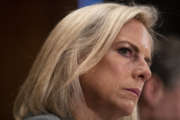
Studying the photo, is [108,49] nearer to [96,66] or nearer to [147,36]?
[96,66]

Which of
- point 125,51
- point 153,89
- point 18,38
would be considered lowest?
point 153,89

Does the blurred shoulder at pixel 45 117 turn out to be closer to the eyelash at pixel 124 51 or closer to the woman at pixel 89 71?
the woman at pixel 89 71

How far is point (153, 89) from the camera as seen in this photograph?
4.65ft

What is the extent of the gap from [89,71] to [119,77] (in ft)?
0.36

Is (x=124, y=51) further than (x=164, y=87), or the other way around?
(x=164, y=87)

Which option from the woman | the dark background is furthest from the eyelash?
the dark background

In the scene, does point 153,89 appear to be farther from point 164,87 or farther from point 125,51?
point 125,51

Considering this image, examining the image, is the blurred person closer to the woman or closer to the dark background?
the woman

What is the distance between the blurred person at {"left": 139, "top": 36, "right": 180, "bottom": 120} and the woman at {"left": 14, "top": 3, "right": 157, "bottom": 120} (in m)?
0.24

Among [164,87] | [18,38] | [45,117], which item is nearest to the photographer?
[45,117]

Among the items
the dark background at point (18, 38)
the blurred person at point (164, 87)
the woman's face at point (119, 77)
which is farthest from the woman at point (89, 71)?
the dark background at point (18, 38)

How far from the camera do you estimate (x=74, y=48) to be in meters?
1.14

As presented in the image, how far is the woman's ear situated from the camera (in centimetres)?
140

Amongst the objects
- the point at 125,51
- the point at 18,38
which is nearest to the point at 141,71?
the point at 125,51
